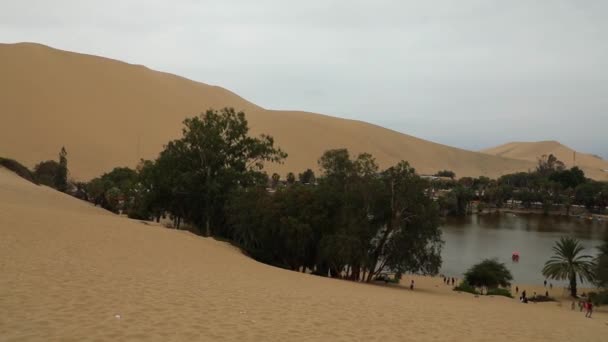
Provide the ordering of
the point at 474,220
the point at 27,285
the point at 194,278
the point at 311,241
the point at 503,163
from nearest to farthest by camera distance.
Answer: the point at 27,285, the point at 194,278, the point at 311,241, the point at 474,220, the point at 503,163

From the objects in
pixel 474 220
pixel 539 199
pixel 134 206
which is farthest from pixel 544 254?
pixel 539 199

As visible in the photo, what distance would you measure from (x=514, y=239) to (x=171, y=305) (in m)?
49.8

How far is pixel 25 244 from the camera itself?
40.1ft

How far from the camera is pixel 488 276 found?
29.5 meters

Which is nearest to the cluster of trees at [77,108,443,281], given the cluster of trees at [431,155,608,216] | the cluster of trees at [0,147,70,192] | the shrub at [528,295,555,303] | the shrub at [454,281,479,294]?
the shrub at [454,281,479,294]

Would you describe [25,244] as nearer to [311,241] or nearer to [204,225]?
[311,241]

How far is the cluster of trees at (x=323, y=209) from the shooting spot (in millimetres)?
22844

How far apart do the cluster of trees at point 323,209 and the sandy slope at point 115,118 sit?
47.7 metres

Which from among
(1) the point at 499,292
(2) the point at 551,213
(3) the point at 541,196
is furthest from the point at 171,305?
(3) the point at 541,196

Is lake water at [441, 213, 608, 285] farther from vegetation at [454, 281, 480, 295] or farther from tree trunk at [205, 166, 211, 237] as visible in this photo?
tree trunk at [205, 166, 211, 237]

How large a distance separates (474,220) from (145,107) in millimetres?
72292

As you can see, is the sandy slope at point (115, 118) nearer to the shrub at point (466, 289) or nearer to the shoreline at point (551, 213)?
the shoreline at point (551, 213)

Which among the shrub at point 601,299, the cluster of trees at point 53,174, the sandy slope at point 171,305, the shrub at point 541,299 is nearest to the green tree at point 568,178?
the shrub at point 541,299

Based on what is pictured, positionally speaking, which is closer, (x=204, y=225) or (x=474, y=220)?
(x=204, y=225)
